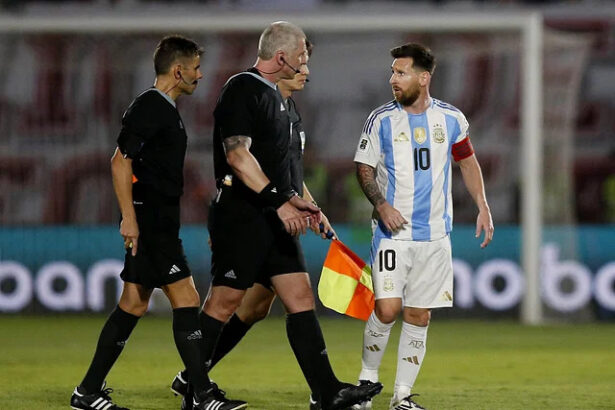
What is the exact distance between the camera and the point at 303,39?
5.86m

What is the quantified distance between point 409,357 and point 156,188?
58.9 inches

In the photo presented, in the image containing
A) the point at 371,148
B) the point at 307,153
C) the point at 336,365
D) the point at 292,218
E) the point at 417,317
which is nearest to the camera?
the point at 292,218

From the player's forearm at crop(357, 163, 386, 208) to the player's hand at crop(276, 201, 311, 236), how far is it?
0.83 meters

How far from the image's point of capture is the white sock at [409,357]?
610 centimetres

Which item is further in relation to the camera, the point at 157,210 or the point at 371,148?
the point at 371,148

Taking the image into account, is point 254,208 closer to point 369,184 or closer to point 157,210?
point 157,210

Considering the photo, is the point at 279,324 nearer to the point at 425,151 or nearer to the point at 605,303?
the point at 605,303

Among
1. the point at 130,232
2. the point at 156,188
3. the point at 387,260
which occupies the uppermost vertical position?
the point at 156,188

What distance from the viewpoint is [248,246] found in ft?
18.8

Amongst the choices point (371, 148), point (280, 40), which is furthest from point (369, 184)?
point (280, 40)

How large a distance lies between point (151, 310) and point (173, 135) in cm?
688

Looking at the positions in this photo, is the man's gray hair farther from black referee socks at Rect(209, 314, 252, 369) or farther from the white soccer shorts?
black referee socks at Rect(209, 314, 252, 369)

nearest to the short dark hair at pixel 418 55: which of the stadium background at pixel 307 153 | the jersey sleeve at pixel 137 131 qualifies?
the jersey sleeve at pixel 137 131

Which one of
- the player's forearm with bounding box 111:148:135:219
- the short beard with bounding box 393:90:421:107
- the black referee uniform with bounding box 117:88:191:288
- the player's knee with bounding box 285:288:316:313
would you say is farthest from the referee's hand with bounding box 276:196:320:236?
the short beard with bounding box 393:90:421:107
